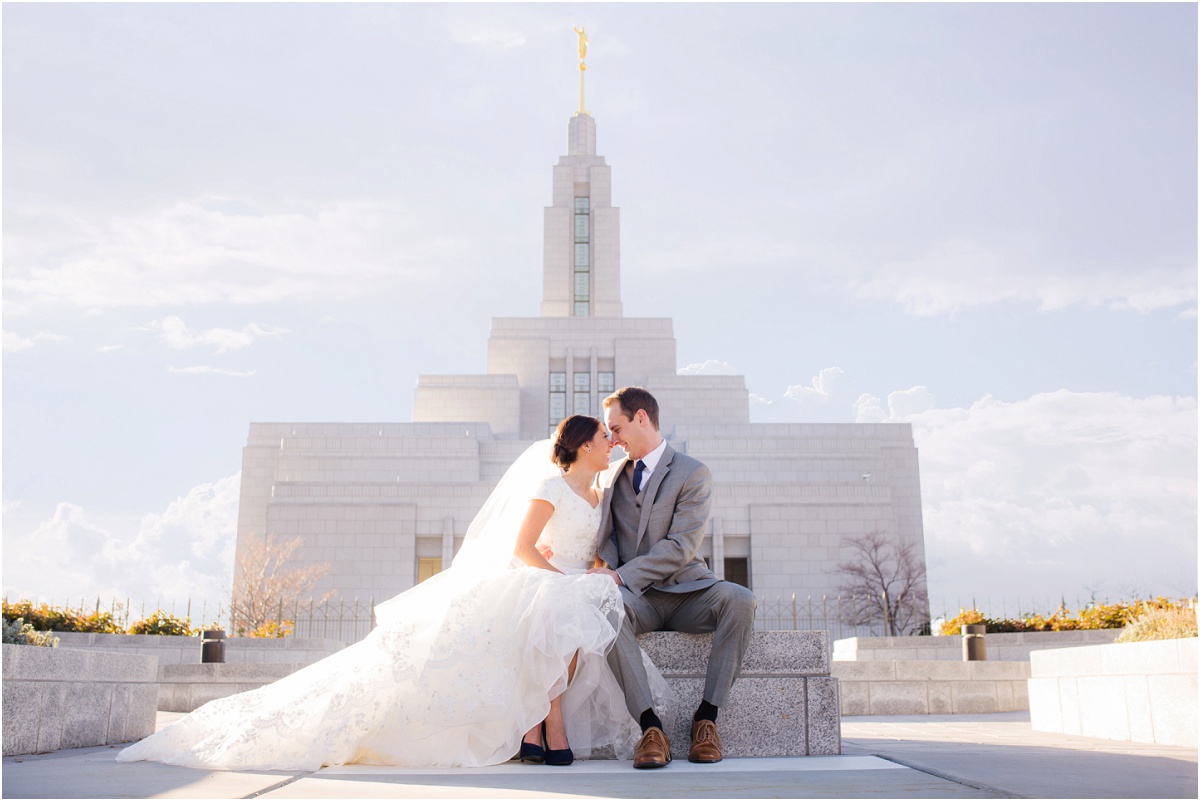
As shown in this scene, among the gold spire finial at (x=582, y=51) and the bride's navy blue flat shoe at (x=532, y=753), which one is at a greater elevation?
the gold spire finial at (x=582, y=51)

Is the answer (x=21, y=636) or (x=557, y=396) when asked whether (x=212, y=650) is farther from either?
(x=557, y=396)

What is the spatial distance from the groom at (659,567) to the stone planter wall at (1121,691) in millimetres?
2851

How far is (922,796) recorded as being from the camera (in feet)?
11.1

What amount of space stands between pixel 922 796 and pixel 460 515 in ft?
97.7

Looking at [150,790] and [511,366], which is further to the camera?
[511,366]

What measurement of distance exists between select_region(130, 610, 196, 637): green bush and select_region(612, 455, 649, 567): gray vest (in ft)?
51.0

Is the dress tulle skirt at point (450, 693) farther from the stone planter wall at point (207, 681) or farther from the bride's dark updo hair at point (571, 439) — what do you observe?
the stone planter wall at point (207, 681)

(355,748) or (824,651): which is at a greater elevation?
(824,651)

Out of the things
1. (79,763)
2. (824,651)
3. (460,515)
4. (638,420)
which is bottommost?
(79,763)

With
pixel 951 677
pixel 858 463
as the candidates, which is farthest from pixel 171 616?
pixel 858 463

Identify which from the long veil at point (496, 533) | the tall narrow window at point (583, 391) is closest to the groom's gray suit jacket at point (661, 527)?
Answer: the long veil at point (496, 533)

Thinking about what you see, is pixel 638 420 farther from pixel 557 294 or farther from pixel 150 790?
pixel 557 294

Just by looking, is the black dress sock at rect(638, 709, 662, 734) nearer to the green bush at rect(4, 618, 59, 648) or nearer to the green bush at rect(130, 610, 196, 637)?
the green bush at rect(4, 618, 59, 648)

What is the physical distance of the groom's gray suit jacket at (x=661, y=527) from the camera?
505cm
